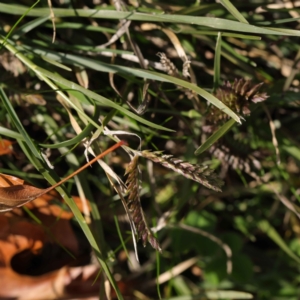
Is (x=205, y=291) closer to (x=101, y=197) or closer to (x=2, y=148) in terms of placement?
(x=101, y=197)

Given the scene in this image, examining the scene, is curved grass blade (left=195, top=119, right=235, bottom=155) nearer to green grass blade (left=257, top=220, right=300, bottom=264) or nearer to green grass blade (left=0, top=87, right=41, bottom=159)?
green grass blade (left=0, top=87, right=41, bottom=159)

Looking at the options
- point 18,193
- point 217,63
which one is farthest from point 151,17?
point 18,193

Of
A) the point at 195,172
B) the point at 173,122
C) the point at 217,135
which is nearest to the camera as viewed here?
the point at 195,172

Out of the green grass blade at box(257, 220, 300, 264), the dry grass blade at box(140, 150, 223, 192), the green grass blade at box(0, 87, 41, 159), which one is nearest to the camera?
the dry grass blade at box(140, 150, 223, 192)

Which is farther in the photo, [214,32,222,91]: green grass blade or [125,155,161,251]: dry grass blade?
[214,32,222,91]: green grass blade

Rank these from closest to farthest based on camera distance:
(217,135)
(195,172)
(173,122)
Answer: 1. (195,172)
2. (217,135)
3. (173,122)

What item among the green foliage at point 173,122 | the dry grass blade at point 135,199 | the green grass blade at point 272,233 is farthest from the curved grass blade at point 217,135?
the green grass blade at point 272,233

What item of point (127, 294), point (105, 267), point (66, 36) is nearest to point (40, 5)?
point (66, 36)

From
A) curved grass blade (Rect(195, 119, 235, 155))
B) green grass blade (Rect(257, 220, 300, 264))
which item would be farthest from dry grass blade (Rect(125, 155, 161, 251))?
green grass blade (Rect(257, 220, 300, 264))

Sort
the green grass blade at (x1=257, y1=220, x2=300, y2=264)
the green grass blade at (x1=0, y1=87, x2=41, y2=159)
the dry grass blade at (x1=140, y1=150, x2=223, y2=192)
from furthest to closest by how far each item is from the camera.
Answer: the green grass blade at (x1=257, y1=220, x2=300, y2=264) → the green grass blade at (x1=0, y1=87, x2=41, y2=159) → the dry grass blade at (x1=140, y1=150, x2=223, y2=192)

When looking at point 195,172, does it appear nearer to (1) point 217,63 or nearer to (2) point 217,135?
(2) point 217,135

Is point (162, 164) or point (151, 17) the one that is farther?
point (151, 17)
